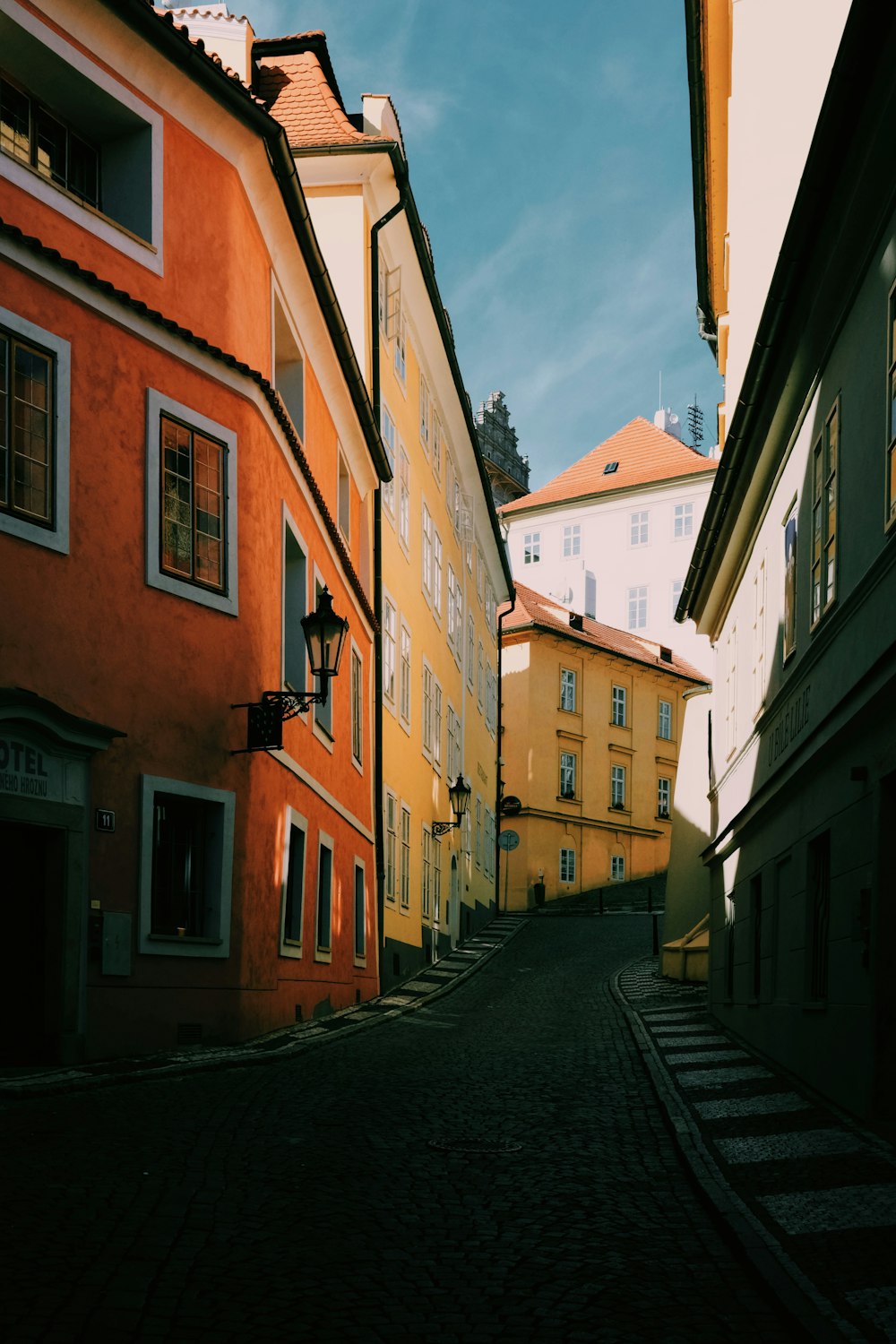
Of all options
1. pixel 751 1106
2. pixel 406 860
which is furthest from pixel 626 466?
pixel 751 1106

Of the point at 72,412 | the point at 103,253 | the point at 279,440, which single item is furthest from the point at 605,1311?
the point at 279,440

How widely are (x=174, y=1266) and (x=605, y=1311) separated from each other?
5.58ft

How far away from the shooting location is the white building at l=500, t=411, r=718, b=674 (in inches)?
2788

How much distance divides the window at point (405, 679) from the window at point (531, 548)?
47.4 m

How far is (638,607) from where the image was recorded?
235 feet

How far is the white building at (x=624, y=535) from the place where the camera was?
7081 cm

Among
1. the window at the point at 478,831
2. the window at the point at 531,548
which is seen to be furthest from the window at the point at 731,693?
the window at the point at 531,548

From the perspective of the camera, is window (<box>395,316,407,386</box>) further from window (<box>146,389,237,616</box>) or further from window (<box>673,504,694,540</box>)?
window (<box>673,504,694,540</box>)

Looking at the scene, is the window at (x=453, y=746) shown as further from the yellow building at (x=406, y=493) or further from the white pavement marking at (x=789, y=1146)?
the white pavement marking at (x=789, y=1146)

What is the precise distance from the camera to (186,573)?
46.2 ft

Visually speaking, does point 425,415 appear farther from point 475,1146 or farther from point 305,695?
point 475,1146

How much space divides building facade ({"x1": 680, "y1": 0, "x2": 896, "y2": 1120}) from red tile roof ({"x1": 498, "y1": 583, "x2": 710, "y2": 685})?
3239cm

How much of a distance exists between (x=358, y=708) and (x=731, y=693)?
18.2 ft

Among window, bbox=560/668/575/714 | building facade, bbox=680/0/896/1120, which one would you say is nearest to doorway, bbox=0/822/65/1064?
building facade, bbox=680/0/896/1120
